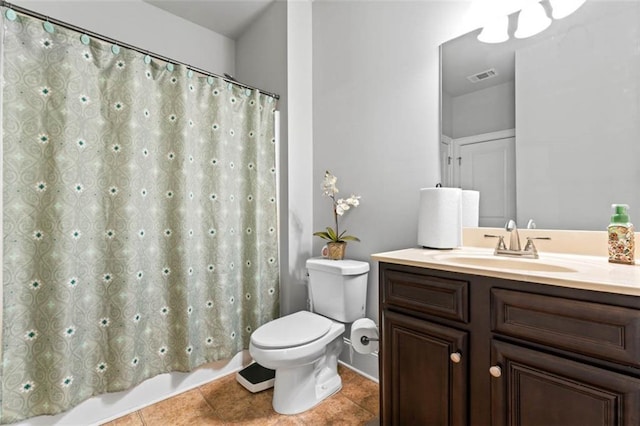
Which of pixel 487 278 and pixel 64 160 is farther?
pixel 64 160

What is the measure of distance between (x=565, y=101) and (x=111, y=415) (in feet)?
8.27

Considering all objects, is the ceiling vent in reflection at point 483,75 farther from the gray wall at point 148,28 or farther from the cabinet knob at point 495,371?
the gray wall at point 148,28

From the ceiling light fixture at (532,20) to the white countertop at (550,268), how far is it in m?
0.95

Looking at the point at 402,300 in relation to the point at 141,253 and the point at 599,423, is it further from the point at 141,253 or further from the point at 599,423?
the point at 141,253

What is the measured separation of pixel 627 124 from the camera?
1.06 metres

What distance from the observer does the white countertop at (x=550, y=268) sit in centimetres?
74

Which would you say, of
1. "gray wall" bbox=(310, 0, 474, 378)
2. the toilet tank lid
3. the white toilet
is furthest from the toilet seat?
"gray wall" bbox=(310, 0, 474, 378)

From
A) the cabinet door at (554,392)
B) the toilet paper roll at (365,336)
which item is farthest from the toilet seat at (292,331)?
the cabinet door at (554,392)

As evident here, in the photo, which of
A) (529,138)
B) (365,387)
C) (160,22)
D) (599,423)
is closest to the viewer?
(599,423)

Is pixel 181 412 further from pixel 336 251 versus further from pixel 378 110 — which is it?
pixel 378 110

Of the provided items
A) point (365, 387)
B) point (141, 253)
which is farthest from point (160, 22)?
point (365, 387)

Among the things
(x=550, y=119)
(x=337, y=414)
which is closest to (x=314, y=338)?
(x=337, y=414)

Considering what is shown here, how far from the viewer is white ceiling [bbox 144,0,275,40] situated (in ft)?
7.07

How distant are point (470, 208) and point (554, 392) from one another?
829mm
